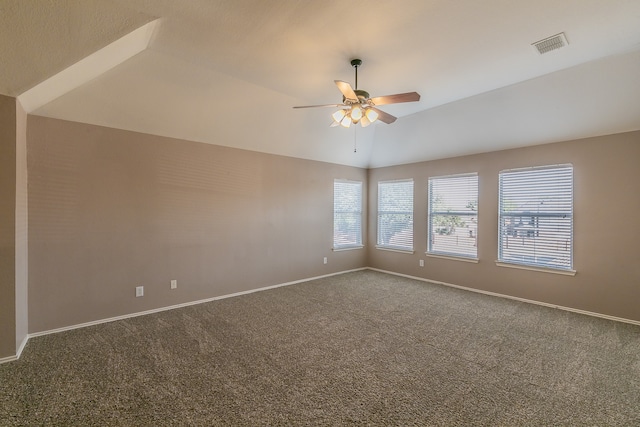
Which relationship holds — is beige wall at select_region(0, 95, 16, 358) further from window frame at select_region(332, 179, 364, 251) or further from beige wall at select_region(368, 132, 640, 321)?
beige wall at select_region(368, 132, 640, 321)

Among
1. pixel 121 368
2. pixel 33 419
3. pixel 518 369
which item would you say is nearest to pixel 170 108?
pixel 121 368

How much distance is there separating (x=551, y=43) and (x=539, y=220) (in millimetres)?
2589

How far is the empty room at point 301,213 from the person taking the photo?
219cm

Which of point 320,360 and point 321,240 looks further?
point 321,240

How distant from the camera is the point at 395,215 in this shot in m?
6.18

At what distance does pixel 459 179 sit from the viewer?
5.18 metres

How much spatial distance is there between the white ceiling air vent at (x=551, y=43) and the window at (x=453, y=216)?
2370 millimetres

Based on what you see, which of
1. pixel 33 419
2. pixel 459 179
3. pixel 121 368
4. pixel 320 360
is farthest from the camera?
pixel 459 179

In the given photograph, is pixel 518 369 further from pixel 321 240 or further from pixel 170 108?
pixel 170 108

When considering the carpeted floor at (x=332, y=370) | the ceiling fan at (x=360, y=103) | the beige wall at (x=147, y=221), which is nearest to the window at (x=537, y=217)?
the carpeted floor at (x=332, y=370)

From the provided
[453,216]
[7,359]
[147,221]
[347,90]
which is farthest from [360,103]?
[7,359]

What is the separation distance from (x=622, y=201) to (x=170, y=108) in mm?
6012

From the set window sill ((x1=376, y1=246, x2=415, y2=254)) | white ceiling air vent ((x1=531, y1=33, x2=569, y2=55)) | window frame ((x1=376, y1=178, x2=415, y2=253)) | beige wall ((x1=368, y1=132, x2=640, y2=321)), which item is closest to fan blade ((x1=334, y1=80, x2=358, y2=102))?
white ceiling air vent ((x1=531, y1=33, x2=569, y2=55))

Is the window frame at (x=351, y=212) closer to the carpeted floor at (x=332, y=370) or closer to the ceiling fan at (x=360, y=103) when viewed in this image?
the carpeted floor at (x=332, y=370)
